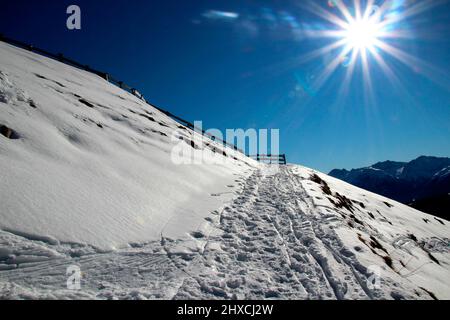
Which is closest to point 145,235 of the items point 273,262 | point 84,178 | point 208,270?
point 208,270

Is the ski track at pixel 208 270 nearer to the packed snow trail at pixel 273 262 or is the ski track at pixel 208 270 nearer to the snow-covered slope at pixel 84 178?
the packed snow trail at pixel 273 262

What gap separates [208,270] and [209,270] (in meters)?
0.02

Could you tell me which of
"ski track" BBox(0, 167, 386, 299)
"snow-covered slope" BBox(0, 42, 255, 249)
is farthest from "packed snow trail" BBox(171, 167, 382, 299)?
"snow-covered slope" BBox(0, 42, 255, 249)

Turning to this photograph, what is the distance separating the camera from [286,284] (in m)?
3.68

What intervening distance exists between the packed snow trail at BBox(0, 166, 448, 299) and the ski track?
11mm

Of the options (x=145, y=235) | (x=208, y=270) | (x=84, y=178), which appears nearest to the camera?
(x=208, y=270)

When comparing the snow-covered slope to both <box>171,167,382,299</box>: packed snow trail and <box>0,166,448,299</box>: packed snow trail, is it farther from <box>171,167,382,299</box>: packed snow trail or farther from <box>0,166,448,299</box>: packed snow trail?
<box>171,167,382,299</box>: packed snow trail

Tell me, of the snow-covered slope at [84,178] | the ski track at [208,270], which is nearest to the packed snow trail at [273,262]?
the ski track at [208,270]

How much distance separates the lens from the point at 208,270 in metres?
3.87

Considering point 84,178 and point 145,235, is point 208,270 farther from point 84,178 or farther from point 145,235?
point 84,178

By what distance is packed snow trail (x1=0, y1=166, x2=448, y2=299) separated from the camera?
10.3 ft
